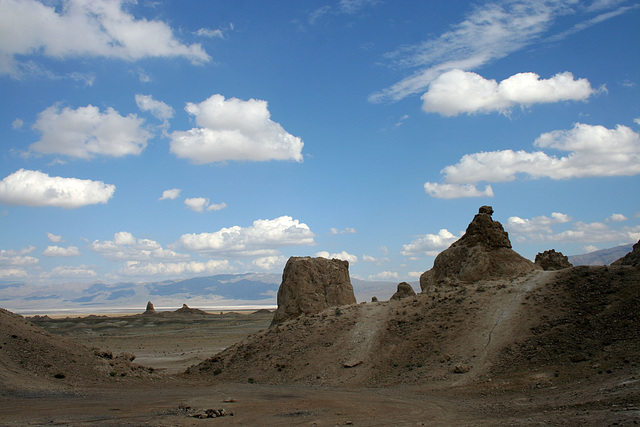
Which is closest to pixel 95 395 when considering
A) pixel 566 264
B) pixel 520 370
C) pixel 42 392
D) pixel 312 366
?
pixel 42 392

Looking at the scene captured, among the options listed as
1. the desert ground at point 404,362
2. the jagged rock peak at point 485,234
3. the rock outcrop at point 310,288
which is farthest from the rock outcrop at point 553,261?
the rock outcrop at point 310,288

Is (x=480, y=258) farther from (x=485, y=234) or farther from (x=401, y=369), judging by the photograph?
(x=401, y=369)

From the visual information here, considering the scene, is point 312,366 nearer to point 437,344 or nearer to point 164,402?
point 437,344

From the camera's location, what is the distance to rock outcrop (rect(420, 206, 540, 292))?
82.2 feet

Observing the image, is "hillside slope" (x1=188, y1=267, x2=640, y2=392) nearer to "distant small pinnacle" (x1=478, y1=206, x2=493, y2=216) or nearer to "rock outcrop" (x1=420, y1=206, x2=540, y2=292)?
"rock outcrop" (x1=420, y1=206, x2=540, y2=292)

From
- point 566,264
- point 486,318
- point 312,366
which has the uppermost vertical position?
point 566,264

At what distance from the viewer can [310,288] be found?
26859mm

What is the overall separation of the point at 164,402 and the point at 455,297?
13.4 meters

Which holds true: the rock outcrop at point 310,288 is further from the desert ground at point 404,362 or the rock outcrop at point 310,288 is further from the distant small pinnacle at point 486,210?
the distant small pinnacle at point 486,210

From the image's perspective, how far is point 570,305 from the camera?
1884cm

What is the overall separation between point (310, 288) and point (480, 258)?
9242 mm

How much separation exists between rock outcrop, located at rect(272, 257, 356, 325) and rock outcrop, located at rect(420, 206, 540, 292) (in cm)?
501

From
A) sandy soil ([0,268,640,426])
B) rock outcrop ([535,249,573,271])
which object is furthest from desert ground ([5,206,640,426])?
rock outcrop ([535,249,573,271])

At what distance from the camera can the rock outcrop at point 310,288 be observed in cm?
2647
